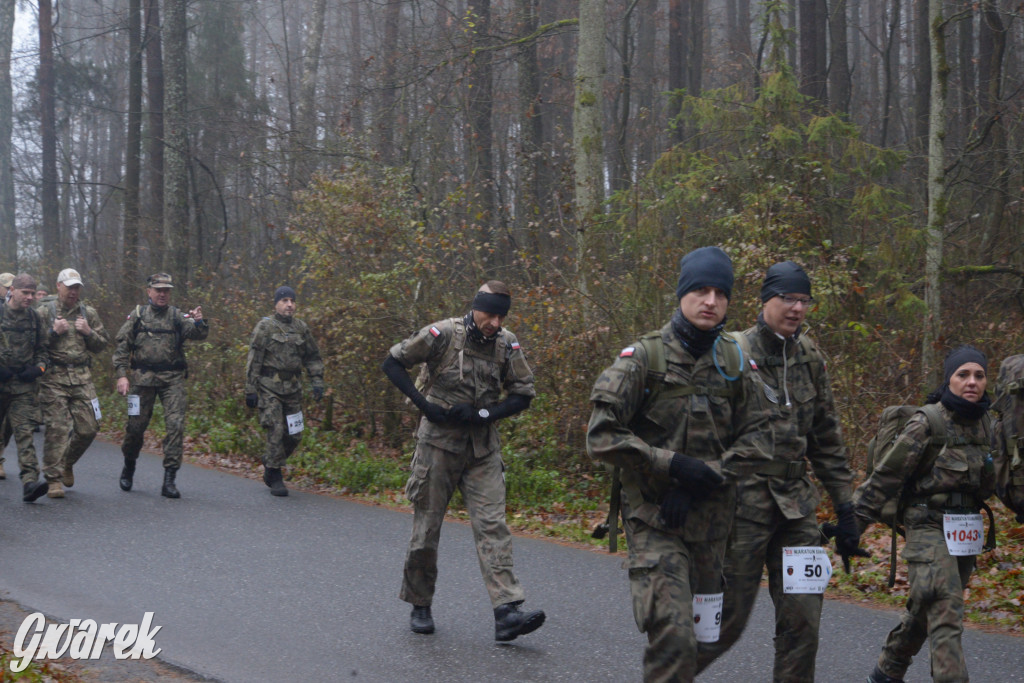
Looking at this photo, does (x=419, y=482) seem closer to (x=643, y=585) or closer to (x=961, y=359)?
(x=643, y=585)

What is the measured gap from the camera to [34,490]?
10.3 meters

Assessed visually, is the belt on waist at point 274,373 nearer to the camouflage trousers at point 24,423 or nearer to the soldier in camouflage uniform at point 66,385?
the soldier in camouflage uniform at point 66,385

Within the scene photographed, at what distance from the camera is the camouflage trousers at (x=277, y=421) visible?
11.3 metres

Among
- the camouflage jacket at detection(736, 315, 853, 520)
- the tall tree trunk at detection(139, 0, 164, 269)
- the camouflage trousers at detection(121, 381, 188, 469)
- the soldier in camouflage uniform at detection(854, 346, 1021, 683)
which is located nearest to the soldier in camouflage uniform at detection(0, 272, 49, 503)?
the camouflage trousers at detection(121, 381, 188, 469)

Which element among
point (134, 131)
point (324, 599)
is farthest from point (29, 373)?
point (134, 131)

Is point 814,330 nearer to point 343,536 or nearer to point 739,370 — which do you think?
point 343,536

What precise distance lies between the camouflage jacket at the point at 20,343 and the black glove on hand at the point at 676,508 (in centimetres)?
848

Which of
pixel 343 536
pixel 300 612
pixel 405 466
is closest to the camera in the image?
pixel 300 612

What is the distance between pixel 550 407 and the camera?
458 inches

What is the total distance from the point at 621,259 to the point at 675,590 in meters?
8.19

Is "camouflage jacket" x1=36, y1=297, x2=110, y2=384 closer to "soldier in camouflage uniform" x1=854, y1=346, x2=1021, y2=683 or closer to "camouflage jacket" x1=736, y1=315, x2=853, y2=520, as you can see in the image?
"camouflage jacket" x1=736, y1=315, x2=853, y2=520

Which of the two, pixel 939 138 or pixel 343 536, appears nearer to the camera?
pixel 343 536

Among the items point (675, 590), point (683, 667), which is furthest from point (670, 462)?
point (683, 667)

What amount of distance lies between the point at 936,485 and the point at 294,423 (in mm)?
7705
